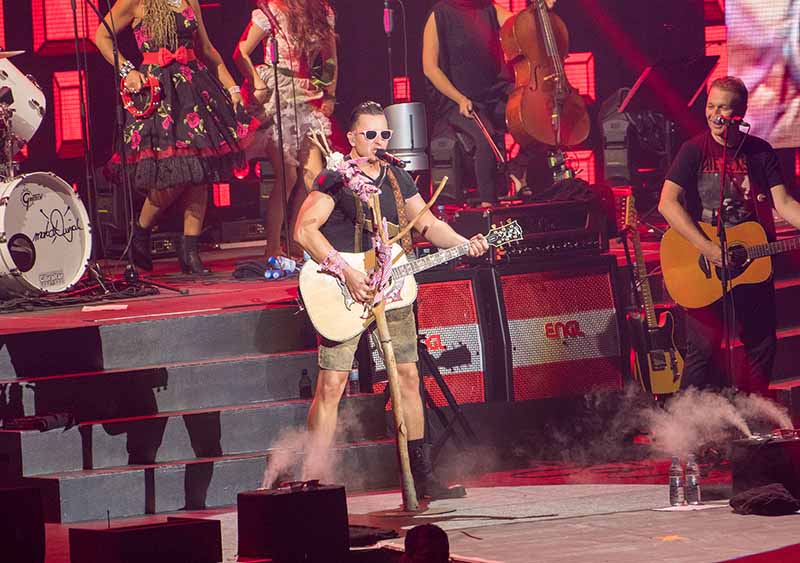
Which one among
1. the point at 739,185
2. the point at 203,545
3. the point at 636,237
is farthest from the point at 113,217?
the point at 203,545

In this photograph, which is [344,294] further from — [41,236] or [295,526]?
[41,236]

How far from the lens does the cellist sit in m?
11.3

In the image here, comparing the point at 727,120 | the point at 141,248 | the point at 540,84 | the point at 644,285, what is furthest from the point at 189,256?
the point at 727,120

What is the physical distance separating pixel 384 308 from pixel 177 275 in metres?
3.68

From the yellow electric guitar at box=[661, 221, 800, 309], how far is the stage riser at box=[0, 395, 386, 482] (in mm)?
1781

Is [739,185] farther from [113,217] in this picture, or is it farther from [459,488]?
[113,217]

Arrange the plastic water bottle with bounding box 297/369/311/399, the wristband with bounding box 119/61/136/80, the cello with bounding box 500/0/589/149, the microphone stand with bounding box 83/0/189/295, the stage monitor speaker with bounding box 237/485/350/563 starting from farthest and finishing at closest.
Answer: the cello with bounding box 500/0/589/149, the wristband with bounding box 119/61/136/80, the microphone stand with bounding box 83/0/189/295, the plastic water bottle with bounding box 297/369/311/399, the stage monitor speaker with bounding box 237/485/350/563

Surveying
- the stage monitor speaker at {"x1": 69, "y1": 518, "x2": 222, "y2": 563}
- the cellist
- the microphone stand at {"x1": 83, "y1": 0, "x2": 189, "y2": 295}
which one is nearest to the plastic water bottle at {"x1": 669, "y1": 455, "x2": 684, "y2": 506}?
the stage monitor speaker at {"x1": 69, "y1": 518, "x2": 222, "y2": 563}

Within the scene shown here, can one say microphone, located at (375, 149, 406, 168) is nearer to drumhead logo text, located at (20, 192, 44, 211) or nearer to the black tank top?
drumhead logo text, located at (20, 192, 44, 211)

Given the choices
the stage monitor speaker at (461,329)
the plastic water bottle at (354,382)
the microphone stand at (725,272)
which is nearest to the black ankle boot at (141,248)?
the plastic water bottle at (354,382)

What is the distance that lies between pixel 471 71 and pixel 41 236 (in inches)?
120

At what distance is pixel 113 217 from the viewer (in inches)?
496

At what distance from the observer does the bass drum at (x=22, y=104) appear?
10648 mm

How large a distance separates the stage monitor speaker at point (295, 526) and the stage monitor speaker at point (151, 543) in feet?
0.88
